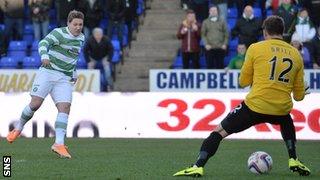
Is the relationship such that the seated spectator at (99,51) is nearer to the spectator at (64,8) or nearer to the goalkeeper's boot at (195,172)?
the spectator at (64,8)

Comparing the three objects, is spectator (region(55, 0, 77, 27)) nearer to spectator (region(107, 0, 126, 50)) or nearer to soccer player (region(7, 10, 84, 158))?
spectator (region(107, 0, 126, 50))

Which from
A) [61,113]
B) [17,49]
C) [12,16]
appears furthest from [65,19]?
[61,113]

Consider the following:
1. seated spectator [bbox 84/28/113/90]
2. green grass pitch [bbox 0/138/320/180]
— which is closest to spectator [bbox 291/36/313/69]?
green grass pitch [bbox 0/138/320/180]

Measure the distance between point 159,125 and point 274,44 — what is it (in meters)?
8.65

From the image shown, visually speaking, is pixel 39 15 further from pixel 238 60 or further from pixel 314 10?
pixel 314 10

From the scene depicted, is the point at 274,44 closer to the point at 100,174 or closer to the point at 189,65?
the point at 100,174

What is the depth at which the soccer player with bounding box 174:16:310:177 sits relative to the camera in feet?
37.8

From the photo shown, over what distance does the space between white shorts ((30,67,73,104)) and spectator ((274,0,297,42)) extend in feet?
29.8

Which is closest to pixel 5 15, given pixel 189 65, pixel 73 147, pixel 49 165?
pixel 189 65

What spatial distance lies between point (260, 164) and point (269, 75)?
1189 mm

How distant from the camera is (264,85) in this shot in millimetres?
11562

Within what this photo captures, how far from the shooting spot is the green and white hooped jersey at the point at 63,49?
1442 cm

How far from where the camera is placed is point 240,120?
1154cm

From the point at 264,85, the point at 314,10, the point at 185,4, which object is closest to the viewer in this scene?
the point at 264,85
